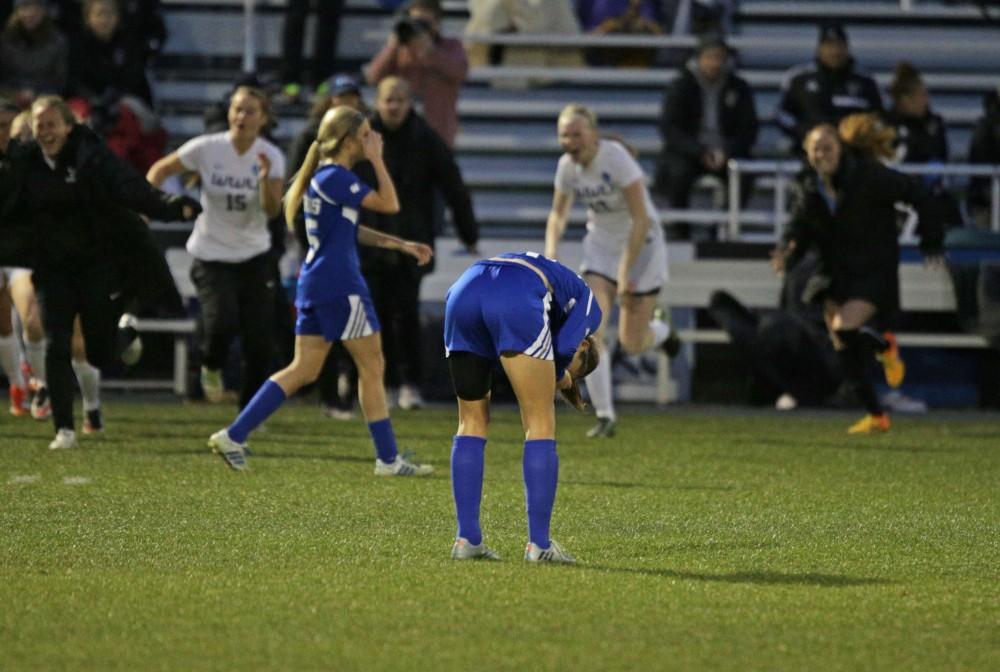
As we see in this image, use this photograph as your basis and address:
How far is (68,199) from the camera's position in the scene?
11.6 meters

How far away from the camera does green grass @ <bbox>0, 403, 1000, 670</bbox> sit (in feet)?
19.8

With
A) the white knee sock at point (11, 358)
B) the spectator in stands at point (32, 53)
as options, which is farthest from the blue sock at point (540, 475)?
the spectator in stands at point (32, 53)

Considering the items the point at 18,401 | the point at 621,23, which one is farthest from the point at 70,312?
the point at 621,23

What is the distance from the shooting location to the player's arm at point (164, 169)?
1260 cm

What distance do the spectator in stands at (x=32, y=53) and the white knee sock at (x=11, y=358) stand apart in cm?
438

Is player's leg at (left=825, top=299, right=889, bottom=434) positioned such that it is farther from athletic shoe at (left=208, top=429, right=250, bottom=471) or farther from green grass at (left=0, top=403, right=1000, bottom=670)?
athletic shoe at (left=208, top=429, right=250, bottom=471)

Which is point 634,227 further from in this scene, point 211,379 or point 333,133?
point 333,133

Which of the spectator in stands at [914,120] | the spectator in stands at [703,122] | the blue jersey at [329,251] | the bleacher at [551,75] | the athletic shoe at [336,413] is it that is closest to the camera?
the blue jersey at [329,251]

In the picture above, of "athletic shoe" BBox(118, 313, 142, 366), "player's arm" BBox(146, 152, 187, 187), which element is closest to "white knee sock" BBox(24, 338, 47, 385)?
"athletic shoe" BBox(118, 313, 142, 366)

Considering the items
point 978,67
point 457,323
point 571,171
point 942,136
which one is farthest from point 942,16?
point 457,323

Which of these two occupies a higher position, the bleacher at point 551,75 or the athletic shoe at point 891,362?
the bleacher at point 551,75

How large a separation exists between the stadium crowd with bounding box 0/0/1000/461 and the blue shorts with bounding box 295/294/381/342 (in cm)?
28

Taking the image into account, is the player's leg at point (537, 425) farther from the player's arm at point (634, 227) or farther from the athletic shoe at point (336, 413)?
the athletic shoe at point (336, 413)

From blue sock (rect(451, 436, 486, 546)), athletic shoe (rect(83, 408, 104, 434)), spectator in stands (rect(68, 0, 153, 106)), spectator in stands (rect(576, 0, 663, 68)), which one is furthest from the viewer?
spectator in stands (rect(576, 0, 663, 68))
